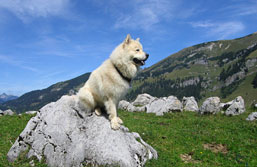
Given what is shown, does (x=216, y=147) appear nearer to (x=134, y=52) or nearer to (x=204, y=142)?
(x=204, y=142)

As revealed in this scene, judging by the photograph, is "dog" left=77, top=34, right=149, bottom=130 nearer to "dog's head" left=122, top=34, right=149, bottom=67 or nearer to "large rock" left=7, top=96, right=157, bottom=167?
"dog's head" left=122, top=34, right=149, bottom=67

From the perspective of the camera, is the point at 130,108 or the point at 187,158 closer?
the point at 187,158

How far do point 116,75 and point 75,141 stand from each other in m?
3.76

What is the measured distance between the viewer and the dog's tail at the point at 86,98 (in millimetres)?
9156

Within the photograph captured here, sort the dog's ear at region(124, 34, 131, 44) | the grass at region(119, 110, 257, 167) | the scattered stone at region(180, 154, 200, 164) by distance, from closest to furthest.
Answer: the dog's ear at region(124, 34, 131, 44), the grass at region(119, 110, 257, 167), the scattered stone at region(180, 154, 200, 164)

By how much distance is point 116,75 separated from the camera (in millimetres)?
8633

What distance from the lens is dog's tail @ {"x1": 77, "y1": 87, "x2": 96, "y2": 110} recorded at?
9156mm

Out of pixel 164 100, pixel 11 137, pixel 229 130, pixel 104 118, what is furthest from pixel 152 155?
pixel 164 100

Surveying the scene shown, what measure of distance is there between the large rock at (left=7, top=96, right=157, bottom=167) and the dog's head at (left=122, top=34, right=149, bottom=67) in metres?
3.56

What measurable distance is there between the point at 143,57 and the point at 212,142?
8935 millimetres

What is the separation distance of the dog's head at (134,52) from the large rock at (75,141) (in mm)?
3560

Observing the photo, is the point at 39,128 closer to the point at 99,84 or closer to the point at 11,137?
the point at 99,84

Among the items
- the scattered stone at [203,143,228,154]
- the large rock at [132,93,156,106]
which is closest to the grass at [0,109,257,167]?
the scattered stone at [203,143,228,154]

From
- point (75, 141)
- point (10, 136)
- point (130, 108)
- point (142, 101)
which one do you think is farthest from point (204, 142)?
point (142, 101)
